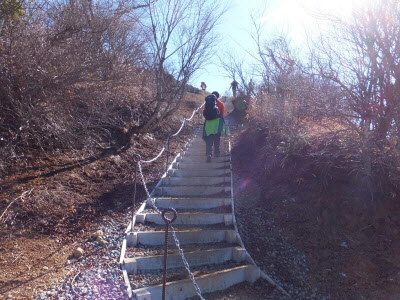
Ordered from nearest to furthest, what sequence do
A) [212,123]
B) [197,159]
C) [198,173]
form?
[198,173]
[212,123]
[197,159]

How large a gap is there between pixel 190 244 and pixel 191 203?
126cm

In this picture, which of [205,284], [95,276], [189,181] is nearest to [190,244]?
[205,284]

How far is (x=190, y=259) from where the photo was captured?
206 inches

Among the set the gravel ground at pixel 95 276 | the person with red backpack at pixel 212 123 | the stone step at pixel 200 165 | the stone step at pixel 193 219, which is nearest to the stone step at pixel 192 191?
the stone step at pixel 193 219

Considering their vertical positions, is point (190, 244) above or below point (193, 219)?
below

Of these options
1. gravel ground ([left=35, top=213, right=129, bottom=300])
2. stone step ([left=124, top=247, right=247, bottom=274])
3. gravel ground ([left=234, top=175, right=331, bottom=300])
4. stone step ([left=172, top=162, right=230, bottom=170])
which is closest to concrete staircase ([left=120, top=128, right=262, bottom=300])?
stone step ([left=124, top=247, right=247, bottom=274])

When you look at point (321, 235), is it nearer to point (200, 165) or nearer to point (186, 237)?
point (186, 237)

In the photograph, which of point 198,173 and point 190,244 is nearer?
point 190,244

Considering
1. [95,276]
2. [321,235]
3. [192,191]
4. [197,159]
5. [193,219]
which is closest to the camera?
[95,276]

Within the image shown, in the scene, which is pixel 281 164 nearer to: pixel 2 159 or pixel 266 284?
pixel 266 284

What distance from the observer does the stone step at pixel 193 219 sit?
6324 millimetres

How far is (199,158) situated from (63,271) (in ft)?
19.4

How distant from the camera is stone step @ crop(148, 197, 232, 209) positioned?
6914 mm

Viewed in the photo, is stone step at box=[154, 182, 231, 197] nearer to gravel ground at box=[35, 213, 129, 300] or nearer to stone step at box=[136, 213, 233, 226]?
stone step at box=[136, 213, 233, 226]
